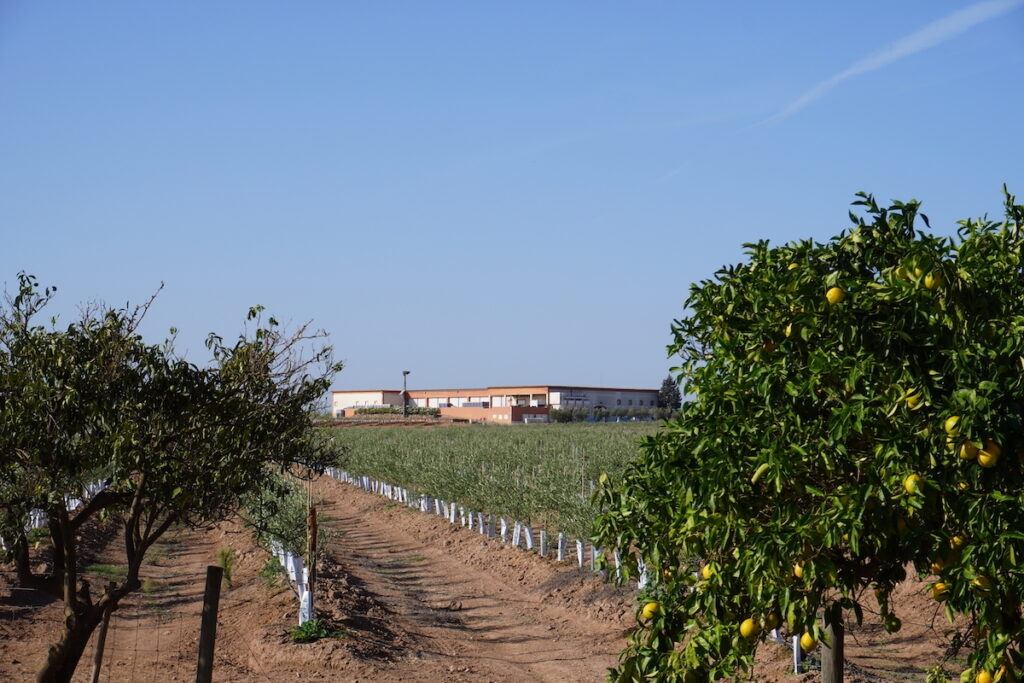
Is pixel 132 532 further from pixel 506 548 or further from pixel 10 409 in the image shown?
pixel 506 548

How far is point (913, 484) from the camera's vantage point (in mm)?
3332

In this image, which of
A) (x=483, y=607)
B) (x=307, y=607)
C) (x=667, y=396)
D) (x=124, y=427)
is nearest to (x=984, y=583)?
(x=124, y=427)

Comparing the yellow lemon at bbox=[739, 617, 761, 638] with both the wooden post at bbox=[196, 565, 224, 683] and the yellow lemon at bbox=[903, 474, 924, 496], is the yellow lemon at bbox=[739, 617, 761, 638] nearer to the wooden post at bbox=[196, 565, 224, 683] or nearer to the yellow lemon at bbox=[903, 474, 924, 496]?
the yellow lemon at bbox=[903, 474, 924, 496]

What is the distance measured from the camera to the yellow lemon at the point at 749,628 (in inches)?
149

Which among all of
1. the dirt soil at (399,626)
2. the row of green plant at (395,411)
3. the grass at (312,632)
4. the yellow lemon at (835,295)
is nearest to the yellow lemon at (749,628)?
the yellow lemon at (835,295)

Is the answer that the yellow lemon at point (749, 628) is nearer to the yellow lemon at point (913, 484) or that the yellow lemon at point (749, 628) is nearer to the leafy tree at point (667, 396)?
the yellow lemon at point (913, 484)

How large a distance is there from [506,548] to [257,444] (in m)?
13.1

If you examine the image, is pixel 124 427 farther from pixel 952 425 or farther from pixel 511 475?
pixel 511 475

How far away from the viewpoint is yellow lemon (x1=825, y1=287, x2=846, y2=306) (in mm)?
3648

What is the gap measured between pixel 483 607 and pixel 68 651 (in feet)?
29.7

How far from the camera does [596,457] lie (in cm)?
2609

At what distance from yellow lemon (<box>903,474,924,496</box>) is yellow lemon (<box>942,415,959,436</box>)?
196 millimetres

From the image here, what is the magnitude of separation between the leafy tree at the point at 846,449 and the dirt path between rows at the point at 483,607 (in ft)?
25.0

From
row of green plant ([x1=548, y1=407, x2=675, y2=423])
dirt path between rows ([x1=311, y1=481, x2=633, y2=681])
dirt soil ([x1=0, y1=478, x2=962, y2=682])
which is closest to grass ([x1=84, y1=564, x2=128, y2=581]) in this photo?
dirt soil ([x1=0, y1=478, x2=962, y2=682])
